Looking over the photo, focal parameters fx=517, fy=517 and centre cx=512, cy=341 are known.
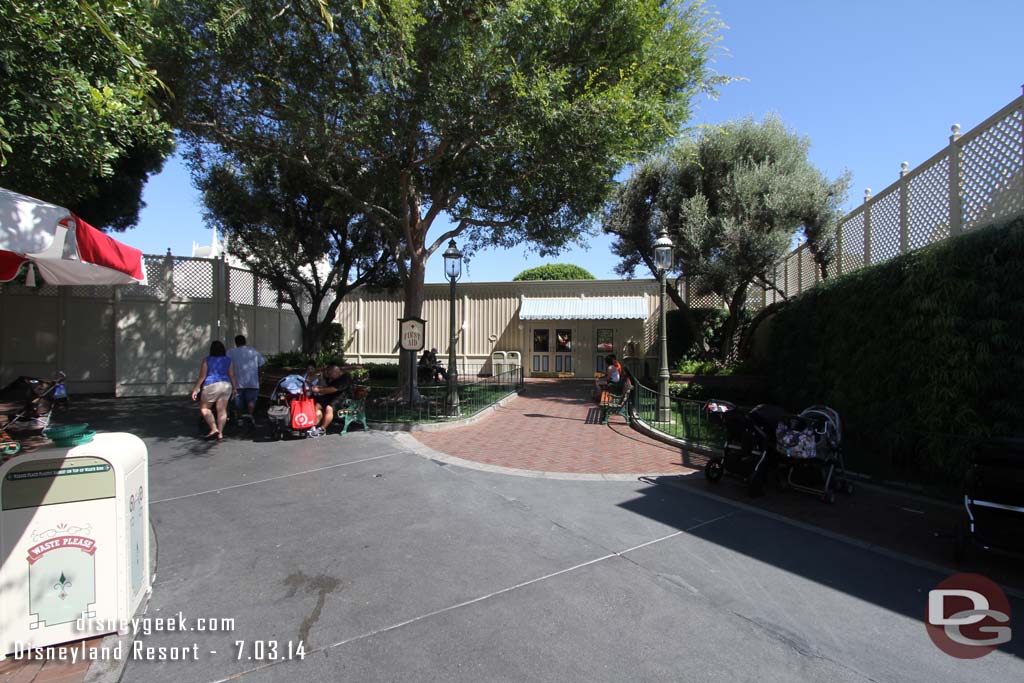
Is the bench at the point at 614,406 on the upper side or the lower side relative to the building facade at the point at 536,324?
lower

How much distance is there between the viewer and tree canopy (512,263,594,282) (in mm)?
38812

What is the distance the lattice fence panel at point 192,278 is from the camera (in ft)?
48.3

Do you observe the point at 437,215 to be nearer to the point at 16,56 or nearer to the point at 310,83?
the point at 310,83

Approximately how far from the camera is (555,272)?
39.0 meters

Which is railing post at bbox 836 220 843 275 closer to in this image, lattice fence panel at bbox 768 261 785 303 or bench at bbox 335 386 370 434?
lattice fence panel at bbox 768 261 785 303

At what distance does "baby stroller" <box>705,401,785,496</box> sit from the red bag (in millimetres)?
6207

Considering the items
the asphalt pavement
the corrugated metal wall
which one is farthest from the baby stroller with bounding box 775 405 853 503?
the corrugated metal wall

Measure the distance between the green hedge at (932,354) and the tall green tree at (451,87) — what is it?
4796mm

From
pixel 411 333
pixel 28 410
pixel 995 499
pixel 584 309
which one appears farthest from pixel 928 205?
pixel 584 309

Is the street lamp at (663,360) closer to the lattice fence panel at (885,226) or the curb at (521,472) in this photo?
the curb at (521,472)

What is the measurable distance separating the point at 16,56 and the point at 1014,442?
9826mm

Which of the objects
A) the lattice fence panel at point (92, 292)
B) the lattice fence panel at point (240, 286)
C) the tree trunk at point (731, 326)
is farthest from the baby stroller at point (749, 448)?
the lattice fence panel at point (92, 292)

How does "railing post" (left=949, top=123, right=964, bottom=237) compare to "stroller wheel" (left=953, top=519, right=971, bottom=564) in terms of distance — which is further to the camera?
"railing post" (left=949, top=123, right=964, bottom=237)

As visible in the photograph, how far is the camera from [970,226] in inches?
243
